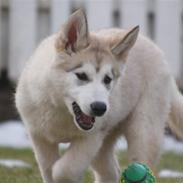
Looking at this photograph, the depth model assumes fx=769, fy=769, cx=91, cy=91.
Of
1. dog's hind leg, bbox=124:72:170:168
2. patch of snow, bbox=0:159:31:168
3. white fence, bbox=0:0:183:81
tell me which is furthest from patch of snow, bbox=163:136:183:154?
dog's hind leg, bbox=124:72:170:168

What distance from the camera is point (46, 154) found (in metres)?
5.55

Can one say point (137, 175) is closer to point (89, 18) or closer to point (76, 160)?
point (76, 160)

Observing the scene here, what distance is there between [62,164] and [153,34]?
6.10 meters

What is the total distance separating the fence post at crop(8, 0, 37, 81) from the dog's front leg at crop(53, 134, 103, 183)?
18.3ft

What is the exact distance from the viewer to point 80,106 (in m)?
4.91

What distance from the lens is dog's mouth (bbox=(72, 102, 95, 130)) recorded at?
5.01 meters

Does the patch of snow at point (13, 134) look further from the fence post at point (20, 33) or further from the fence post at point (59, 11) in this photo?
the fence post at point (59, 11)

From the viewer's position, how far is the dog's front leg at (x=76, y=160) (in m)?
5.21

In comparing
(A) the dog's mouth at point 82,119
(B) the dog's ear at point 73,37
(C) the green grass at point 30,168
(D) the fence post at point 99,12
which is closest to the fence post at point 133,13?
(D) the fence post at point 99,12

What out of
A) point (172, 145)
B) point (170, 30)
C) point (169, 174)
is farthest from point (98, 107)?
point (170, 30)

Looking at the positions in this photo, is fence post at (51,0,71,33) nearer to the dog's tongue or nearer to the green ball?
the dog's tongue

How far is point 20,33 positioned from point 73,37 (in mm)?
5781

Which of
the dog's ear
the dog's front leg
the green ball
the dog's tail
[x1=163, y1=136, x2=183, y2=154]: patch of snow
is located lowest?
[x1=163, y1=136, x2=183, y2=154]: patch of snow

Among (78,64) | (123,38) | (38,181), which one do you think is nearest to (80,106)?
(78,64)
